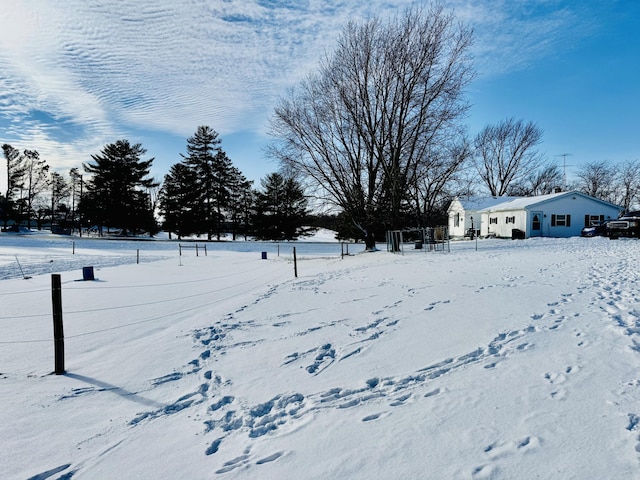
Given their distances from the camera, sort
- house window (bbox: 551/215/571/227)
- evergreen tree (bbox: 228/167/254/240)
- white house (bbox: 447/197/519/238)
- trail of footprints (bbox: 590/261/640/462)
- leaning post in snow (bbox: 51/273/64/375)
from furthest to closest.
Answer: evergreen tree (bbox: 228/167/254/240) < white house (bbox: 447/197/519/238) < house window (bbox: 551/215/571/227) < leaning post in snow (bbox: 51/273/64/375) < trail of footprints (bbox: 590/261/640/462)

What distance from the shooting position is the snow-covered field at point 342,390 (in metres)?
2.55

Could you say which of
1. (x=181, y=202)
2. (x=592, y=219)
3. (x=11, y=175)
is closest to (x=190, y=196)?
(x=181, y=202)

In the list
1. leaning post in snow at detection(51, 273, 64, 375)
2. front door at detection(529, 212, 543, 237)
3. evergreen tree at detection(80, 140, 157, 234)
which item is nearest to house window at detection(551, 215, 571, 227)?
front door at detection(529, 212, 543, 237)

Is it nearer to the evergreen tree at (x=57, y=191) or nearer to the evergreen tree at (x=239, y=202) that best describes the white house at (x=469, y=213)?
the evergreen tree at (x=239, y=202)

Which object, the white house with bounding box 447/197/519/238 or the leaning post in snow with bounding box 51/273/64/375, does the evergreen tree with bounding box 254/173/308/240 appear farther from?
the leaning post in snow with bounding box 51/273/64/375

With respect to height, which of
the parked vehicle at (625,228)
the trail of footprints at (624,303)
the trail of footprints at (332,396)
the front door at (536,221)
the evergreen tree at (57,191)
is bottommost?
the trail of footprints at (332,396)

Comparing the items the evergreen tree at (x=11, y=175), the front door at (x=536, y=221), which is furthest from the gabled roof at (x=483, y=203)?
the evergreen tree at (x=11, y=175)

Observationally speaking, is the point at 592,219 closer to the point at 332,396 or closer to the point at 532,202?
the point at 532,202

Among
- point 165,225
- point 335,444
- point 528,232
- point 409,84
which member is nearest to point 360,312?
point 335,444

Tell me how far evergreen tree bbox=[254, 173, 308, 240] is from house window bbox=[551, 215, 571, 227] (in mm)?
26575

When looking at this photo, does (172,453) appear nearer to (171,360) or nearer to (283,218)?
(171,360)

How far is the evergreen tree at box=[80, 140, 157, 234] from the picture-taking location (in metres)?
44.3

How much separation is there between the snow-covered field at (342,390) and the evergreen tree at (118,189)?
4159 centimetres

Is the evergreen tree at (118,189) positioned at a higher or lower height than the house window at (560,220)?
higher
